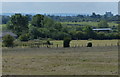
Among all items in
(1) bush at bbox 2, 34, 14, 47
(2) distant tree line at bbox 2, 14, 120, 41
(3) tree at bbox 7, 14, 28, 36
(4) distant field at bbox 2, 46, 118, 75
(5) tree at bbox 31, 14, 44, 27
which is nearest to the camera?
(4) distant field at bbox 2, 46, 118, 75

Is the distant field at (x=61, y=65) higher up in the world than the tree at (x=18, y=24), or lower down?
lower down

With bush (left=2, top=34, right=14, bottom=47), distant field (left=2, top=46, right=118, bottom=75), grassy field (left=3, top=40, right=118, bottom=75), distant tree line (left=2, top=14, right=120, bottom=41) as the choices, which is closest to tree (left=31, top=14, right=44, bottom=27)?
distant tree line (left=2, top=14, right=120, bottom=41)

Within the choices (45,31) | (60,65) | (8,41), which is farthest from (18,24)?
(60,65)

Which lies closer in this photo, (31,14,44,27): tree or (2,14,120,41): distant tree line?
(2,14,120,41): distant tree line

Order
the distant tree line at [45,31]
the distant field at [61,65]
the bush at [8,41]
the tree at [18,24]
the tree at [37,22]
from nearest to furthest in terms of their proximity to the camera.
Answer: the distant field at [61,65] → the bush at [8,41] → the distant tree line at [45,31] → the tree at [18,24] → the tree at [37,22]

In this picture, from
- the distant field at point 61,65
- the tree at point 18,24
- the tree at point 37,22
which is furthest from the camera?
the tree at point 37,22

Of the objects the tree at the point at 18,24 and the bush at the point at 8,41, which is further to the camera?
the tree at the point at 18,24

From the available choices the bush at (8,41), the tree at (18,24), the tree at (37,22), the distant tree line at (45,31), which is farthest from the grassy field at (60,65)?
the tree at (37,22)

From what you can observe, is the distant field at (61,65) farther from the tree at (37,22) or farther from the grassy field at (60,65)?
the tree at (37,22)

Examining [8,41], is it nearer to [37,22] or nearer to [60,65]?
[60,65]

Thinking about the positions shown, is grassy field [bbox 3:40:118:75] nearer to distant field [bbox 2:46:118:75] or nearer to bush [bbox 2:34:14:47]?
distant field [bbox 2:46:118:75]

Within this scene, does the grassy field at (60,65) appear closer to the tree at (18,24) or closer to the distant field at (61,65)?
the distant field at (61,65)

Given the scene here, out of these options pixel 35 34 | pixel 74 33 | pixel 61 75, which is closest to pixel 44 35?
pixel 35 34

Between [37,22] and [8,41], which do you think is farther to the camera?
[37,22]
